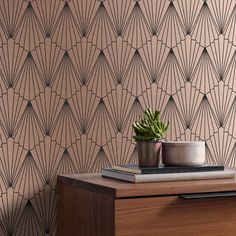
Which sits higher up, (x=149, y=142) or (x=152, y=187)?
(x=149, y=142)

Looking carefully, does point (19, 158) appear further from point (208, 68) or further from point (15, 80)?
point (208, 68)

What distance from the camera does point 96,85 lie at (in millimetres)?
2180

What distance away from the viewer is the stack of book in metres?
1.78

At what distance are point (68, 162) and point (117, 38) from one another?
0.49m

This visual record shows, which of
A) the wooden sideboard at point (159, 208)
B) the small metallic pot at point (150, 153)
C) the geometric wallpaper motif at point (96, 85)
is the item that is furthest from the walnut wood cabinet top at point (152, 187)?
the geometric wallpaper motif at point (96, 85)

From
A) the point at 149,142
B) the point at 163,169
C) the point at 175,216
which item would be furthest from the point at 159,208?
the point at 149,142

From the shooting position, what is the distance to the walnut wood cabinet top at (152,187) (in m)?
1.64

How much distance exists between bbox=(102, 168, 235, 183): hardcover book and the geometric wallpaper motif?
11.5 inches

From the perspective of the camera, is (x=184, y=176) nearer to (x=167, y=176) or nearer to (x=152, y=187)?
(x=167, y=176)

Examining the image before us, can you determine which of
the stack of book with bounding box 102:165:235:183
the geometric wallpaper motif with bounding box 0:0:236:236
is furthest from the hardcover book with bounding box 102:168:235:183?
the geometric wallpaper motif with bounding box 0:0:236:236

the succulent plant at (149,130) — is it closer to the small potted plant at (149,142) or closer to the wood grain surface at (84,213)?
the small potted plant at (149,142)

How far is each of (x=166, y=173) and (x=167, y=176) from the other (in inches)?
0.6

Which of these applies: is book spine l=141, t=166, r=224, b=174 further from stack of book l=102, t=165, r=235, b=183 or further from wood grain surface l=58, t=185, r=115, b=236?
wood grain surface l=58, t=185, r=115, b=236

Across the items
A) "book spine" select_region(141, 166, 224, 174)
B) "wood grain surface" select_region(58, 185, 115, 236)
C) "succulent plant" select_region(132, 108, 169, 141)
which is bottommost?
"wood grain surface" select_region(58, 185, 115, 236)
